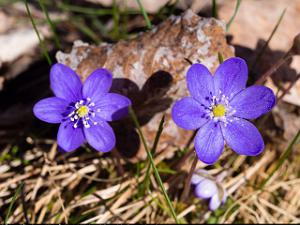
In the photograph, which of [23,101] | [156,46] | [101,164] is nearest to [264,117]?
[156,46]

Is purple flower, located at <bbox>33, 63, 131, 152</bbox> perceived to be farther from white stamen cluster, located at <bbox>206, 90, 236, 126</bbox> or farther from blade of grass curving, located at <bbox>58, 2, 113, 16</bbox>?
blade of grass curving, located at <bbox>58, 2, 113, 16</bbox>

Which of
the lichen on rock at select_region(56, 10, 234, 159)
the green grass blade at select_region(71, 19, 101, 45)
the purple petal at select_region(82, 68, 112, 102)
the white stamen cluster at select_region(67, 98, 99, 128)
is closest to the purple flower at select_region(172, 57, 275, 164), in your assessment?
the lichen on rock at select_region(56, 10, 234, 159)

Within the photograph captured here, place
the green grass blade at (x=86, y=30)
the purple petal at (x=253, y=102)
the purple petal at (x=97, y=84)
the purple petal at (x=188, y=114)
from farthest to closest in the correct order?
the green grass blade at (x=86, y=30) < the purple petal at (x=97, y=84) < the purple petal at (x=253, y=102) < the purple petal at (x=188, y=114)

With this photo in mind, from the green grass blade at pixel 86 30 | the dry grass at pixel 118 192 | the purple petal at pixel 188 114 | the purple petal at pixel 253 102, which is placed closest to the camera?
the purple petal at pixel 188 114

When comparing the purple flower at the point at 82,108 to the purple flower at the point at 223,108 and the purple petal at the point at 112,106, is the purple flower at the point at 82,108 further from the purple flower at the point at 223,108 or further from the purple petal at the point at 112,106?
the purple flower at the point at 223,108

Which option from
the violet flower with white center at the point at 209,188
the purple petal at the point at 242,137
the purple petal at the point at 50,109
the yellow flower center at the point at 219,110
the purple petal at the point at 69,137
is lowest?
the violet flower with white center at the point at 209,188

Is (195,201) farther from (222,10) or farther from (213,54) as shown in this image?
(222,10)

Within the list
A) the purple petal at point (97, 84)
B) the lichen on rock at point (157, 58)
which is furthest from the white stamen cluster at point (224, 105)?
the purple petal at point (97, 84)
